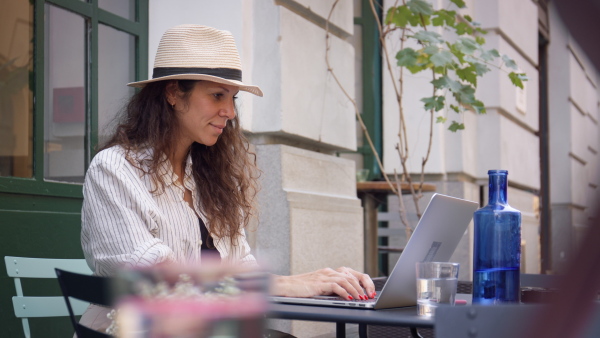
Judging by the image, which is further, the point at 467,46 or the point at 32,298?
the point at 467,46

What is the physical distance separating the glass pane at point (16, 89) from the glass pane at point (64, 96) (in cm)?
10

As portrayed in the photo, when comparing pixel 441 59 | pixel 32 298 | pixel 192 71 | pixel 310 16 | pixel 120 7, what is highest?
pixel 310 16

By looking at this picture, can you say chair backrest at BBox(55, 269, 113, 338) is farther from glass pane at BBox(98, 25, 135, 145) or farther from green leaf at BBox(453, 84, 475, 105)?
green leaf at BBox(453, 84, 475, 105)

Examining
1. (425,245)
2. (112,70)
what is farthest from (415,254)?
(112,70)

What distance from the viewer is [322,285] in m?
1.78

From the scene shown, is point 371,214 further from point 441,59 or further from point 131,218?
point 131,218

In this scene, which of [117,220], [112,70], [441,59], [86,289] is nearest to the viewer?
[86,289]

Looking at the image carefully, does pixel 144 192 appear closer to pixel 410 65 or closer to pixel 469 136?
pixel 410 65

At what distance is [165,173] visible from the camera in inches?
89.3

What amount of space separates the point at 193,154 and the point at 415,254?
3.69 ft

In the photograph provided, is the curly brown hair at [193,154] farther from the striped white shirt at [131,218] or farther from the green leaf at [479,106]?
the green leaf at [479,106]

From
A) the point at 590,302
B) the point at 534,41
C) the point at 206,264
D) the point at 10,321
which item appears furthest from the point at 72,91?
the point at 534,41

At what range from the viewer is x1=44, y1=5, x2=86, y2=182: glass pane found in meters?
3.04

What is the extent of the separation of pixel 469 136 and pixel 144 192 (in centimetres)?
485
